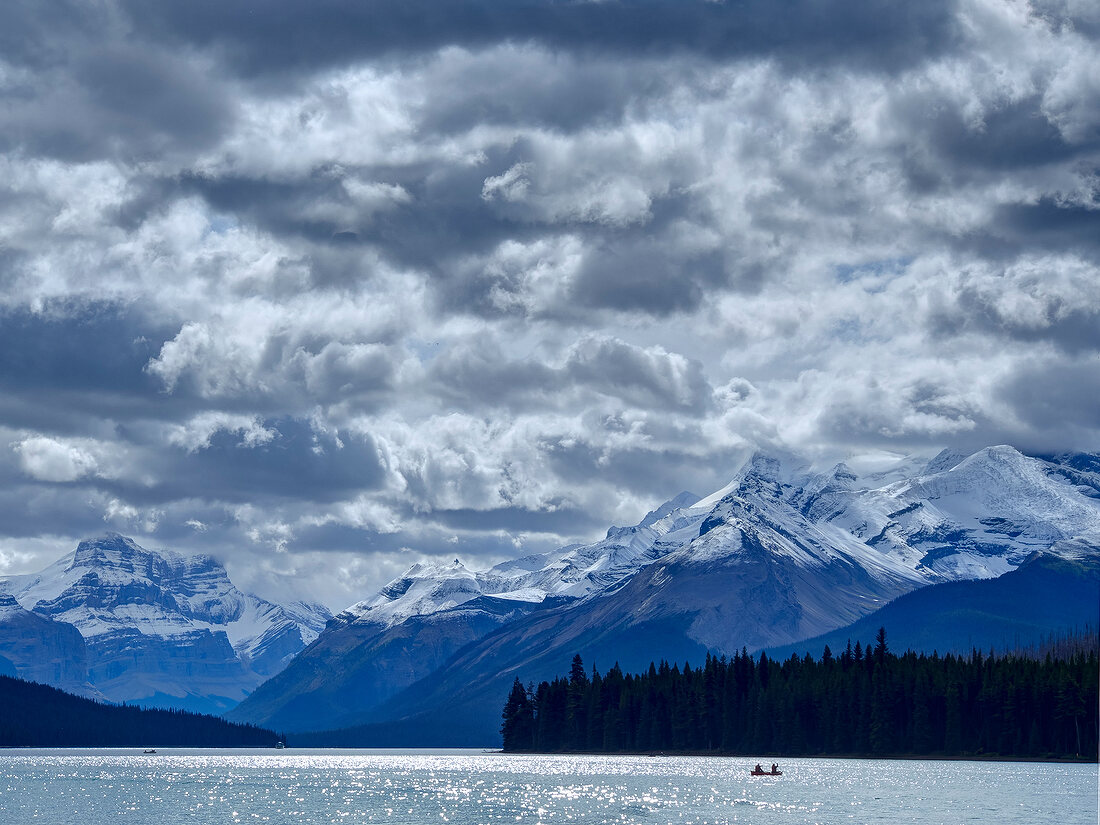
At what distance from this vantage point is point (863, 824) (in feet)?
464

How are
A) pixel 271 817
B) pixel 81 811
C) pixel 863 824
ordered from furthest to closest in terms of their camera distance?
1. pixel 81 811
2. pixel 271 817
3. pixel 863 824

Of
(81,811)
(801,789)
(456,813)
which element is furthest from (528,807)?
(81,811)

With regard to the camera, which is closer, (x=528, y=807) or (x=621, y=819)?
(x=621, y=819)

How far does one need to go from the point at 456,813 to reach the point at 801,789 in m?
50.3

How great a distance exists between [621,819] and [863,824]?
25.9 m

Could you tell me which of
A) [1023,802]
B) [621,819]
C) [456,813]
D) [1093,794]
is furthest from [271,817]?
[1093,794]

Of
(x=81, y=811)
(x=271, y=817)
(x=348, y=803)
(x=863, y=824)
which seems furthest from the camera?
(x=348, y=803)

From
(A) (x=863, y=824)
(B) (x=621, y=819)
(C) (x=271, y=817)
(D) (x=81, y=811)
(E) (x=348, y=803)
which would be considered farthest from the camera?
(E) (x=348, y=803)

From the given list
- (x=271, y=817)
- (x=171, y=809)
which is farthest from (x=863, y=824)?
(x=171, y=809)

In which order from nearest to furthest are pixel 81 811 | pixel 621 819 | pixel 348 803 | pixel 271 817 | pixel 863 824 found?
pixel 863 824, pixel 621 819, pixel 271 817, pixel 81 811, pixel 348 803

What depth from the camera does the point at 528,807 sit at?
17512 cm

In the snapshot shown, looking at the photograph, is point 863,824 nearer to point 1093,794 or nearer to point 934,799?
point 934,799

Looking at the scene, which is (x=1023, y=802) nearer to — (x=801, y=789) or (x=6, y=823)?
(x=801, y=789)

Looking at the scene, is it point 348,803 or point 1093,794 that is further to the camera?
point 348,803
